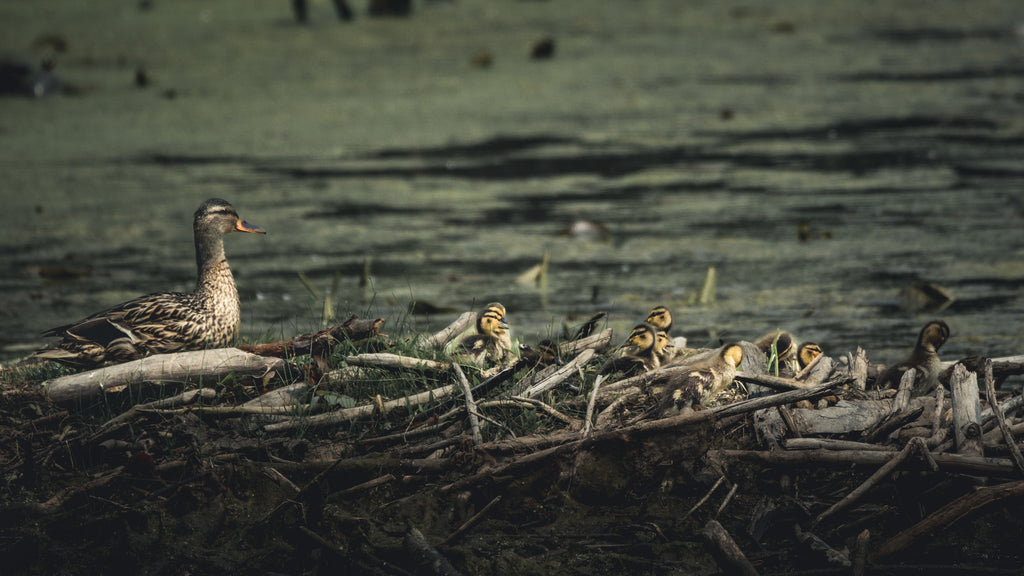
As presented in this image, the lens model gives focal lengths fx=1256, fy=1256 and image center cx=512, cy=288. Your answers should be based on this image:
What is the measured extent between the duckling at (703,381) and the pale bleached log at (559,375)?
360mm

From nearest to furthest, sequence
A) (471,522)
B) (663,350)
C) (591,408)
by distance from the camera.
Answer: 1. (471,522)
2. (591,408)
3. (663,350)

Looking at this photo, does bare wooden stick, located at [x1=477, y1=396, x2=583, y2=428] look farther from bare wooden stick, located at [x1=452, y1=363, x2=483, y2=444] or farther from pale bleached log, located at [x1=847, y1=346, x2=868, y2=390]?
pale bleached log, located at [x1=847, y1=346, x2=868, y2=390]

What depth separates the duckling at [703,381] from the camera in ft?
13.6

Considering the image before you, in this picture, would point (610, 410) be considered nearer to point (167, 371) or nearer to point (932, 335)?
point (932, 335)

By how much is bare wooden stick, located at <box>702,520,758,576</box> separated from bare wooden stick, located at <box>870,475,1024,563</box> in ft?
1.33

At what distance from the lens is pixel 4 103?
1504 cm

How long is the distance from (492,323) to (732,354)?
0.96 meters

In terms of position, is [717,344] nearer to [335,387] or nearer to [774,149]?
[335,387]

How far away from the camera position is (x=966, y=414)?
4062mm

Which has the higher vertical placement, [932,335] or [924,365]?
[932,335]

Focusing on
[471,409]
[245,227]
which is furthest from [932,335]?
[245,227]

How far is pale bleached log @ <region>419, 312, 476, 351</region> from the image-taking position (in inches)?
192

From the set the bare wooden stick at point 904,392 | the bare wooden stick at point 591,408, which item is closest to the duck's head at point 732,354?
the bare wooden stick at point 591,408

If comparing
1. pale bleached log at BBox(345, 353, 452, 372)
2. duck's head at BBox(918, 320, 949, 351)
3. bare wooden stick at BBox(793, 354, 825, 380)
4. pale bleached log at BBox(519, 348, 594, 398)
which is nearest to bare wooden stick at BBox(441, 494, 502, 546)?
pale bleached log at BBox(519, 348, 594, 398)
